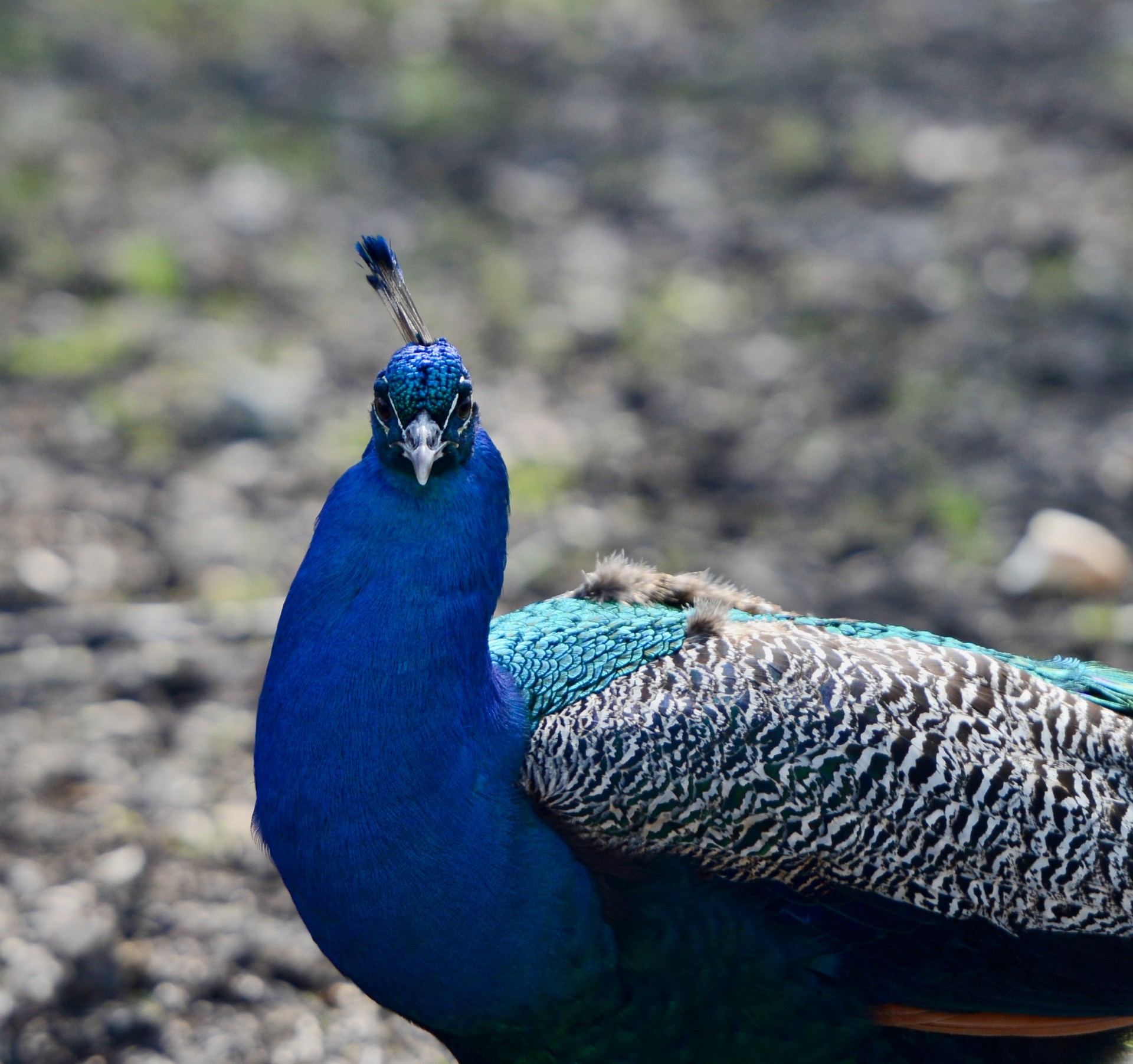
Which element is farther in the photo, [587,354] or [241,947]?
[587,354]

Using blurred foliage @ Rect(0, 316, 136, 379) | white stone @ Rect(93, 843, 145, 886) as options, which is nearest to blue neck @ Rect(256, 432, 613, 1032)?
white stone @ Rect(93, 843, 145, 886)

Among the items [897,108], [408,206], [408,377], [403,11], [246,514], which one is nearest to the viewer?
[408,377]

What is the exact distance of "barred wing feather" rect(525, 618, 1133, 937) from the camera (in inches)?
94.6

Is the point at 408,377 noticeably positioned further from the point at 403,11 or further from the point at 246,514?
the point at 403,11

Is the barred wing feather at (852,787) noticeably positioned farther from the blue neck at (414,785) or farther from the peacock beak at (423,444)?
the peacock beak at (423,444)

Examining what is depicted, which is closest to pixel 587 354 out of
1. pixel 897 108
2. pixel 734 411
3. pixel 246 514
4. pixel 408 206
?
pixel 734 411

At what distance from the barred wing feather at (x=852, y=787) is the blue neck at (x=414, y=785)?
0.13 meters

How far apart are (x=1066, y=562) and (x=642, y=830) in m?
2.36

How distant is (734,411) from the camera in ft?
16.6

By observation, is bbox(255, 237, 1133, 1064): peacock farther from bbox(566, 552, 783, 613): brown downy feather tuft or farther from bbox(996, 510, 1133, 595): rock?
bbox(996, 510, 1133, 595): rock

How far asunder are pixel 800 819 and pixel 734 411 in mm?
2818

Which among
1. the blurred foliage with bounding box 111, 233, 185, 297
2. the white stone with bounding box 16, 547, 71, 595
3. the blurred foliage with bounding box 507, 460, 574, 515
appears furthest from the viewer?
the blurred foliage with bounding box 111, 233, 185, 297


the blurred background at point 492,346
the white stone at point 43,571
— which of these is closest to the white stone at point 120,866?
the blurred background at point 492,346

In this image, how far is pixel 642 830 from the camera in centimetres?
240
